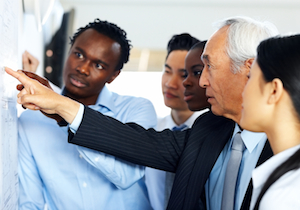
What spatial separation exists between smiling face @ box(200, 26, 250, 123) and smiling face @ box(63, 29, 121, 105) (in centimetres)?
48

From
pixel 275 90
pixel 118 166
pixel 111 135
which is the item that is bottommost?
pixel 118 166

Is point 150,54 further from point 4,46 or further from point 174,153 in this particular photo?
point 4,46

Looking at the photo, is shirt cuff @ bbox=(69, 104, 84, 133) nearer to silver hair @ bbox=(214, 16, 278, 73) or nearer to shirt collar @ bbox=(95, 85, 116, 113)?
shirt collar @ bbox=(95, 85, 116, 113)

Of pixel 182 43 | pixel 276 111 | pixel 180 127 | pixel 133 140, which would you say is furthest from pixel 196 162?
pixel 182 43

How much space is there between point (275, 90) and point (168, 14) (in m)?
2.73

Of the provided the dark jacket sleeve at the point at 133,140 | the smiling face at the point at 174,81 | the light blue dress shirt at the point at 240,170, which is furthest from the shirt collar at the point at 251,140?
the smiling face at the point at 174,81

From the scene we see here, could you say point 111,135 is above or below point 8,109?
below

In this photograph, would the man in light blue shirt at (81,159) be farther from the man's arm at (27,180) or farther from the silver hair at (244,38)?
the silver hair at (244,38)

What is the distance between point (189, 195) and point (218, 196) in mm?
119

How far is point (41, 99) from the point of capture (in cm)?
110

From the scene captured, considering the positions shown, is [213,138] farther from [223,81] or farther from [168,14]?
[168,14]

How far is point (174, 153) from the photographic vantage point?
4.62 ft

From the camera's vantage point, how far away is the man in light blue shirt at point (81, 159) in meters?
1.36

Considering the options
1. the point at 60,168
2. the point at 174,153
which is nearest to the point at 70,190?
the point at 60,168
